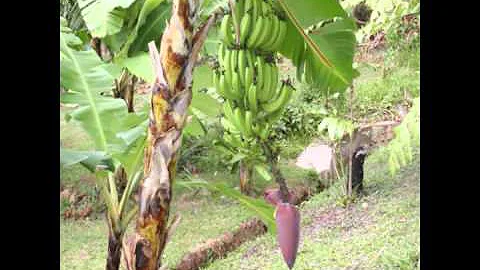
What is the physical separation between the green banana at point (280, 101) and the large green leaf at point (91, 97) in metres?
0.30

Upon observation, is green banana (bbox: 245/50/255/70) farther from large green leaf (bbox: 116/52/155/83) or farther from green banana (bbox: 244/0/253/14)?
large green leaf (bbox: 116/52/155/83)

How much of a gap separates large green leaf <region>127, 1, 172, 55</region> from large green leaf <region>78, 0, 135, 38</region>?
48mm

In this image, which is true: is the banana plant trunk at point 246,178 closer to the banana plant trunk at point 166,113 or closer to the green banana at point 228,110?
the green banana at point 228,110

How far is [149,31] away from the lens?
1.48 metres

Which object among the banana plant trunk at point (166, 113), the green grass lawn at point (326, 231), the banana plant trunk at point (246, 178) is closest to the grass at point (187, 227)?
the green grass lawn at point (326, 231)

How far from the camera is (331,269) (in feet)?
5.81

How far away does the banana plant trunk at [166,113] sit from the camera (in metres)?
1.06

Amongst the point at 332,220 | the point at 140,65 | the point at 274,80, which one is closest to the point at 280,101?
the point at 274,80

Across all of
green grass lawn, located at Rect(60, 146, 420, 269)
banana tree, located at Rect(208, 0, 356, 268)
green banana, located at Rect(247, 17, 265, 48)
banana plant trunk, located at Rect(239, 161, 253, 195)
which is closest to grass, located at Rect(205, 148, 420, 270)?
green grass lawn, located at Rect(60, 146, 420, 269)

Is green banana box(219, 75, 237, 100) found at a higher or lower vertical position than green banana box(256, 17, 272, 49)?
lower

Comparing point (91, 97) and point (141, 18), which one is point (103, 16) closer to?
point (141, 18)

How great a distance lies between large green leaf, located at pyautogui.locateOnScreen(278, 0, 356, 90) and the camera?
136 cm
